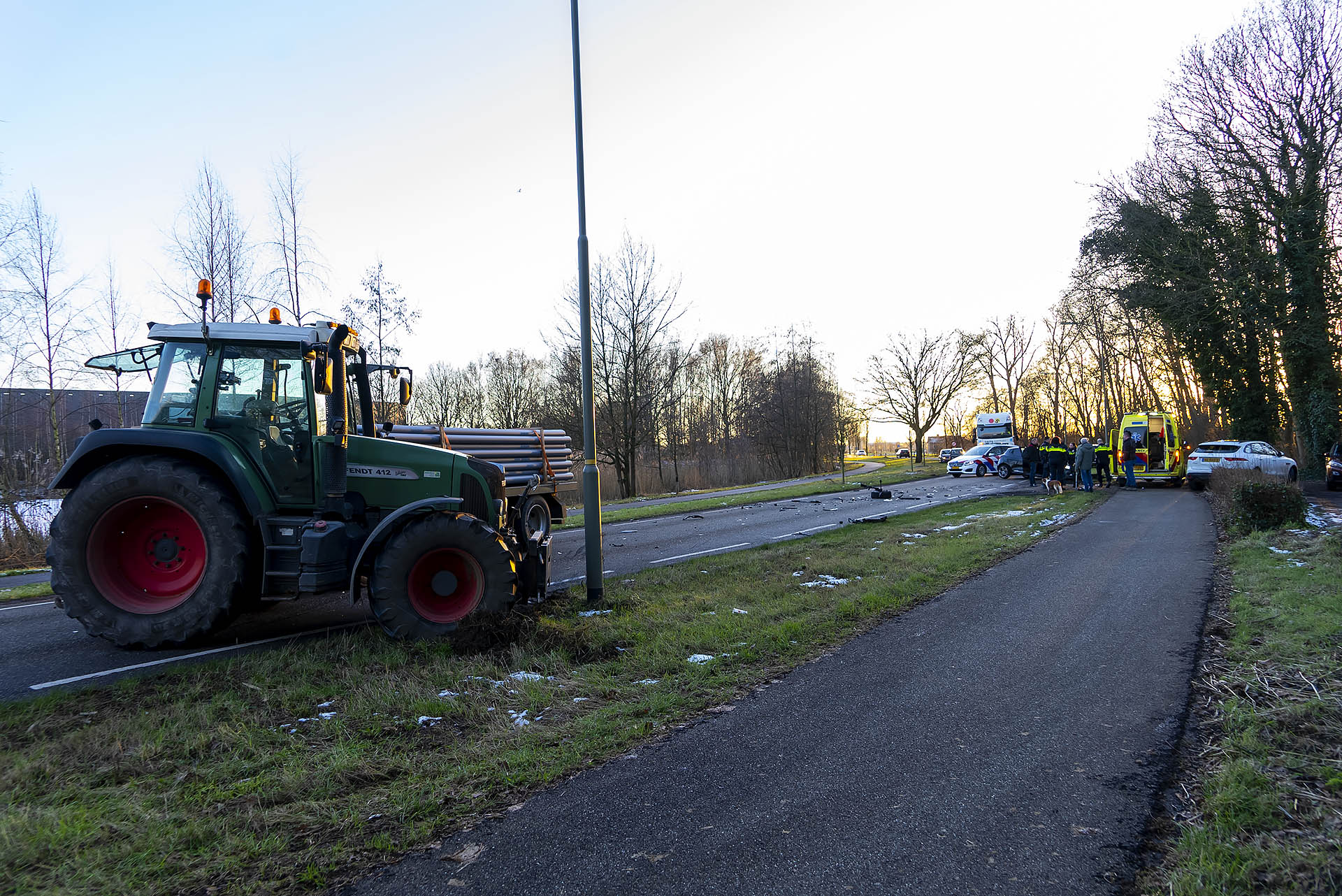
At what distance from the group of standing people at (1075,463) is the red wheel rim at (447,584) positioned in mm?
23189

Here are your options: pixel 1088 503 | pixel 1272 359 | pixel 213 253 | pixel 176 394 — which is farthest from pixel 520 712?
pixel 1272 359

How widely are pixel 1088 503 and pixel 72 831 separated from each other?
70.8 ft

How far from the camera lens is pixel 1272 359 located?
1080 inches

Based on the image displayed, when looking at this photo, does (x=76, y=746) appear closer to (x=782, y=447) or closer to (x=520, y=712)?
(x=520, y=712)

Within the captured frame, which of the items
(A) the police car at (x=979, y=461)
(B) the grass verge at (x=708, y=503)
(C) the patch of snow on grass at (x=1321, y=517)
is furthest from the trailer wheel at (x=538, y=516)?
(A) the police car at (x=979, y=461)

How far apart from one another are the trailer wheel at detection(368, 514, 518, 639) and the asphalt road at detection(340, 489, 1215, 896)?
8.58 ft

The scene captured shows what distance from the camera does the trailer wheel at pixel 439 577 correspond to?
609cm

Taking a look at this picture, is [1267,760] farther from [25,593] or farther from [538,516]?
[25,593]

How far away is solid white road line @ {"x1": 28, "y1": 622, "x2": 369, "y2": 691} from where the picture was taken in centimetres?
543

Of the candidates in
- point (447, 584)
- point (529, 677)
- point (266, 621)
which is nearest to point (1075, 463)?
point (447, 584)

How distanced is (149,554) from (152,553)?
45mm

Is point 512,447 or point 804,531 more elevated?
point 512,447

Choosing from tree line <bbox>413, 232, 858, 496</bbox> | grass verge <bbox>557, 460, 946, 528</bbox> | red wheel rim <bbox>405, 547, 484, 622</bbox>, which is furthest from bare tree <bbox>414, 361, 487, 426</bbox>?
red wheel rim <bbox>405, 547, 484, 622</bbox>

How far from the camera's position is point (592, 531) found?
26.1ft
